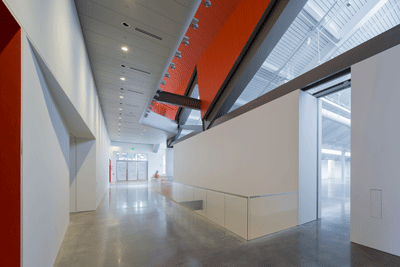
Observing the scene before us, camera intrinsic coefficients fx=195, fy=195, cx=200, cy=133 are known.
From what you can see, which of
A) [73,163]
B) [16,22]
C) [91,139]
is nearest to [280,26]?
[16,22]

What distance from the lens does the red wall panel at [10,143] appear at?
5.64 feet

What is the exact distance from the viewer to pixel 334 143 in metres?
19.1

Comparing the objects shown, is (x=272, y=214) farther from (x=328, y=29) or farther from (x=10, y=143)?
(x=328, y=29)

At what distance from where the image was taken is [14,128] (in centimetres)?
179

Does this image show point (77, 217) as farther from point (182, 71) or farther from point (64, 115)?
point (182, 71)

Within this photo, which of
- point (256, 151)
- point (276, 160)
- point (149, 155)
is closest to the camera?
point (276, 160)

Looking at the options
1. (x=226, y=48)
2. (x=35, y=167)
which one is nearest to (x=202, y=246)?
(x=35, y=167)

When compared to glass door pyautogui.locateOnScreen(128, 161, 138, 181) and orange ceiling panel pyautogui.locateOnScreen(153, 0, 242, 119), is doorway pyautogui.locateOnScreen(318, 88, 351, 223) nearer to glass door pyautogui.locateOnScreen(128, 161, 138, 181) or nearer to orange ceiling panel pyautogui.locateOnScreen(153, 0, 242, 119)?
orange ceiling panel pyautogui.locateOnScreen(153, 0, 242, 119)

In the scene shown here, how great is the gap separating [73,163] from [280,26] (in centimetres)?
892

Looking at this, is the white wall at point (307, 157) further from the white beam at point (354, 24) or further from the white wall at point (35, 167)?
the white wall at point (35, 167)

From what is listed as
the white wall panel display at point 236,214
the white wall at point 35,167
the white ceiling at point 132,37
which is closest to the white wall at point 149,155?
the white ceiling at point 132,37

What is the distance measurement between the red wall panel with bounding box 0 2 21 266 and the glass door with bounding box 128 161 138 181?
25243 millimetres

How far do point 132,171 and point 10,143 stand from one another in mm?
25562

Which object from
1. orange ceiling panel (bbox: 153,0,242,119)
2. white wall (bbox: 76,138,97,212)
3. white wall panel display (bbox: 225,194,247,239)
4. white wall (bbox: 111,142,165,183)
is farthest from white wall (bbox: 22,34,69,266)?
white wall (bbox: 111,142,165,183)
